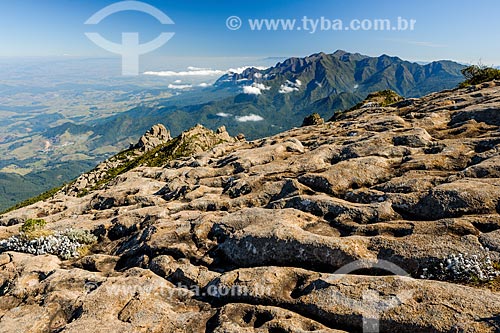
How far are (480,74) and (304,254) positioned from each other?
68.8m

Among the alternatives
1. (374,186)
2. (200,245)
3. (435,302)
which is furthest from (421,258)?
(200,245)

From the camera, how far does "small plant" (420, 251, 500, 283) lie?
12.4m

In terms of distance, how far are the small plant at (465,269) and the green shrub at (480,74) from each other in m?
56.2

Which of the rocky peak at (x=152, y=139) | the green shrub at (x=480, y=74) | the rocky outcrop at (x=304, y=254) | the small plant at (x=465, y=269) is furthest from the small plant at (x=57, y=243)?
the rocky peak at (x=152, y=139)

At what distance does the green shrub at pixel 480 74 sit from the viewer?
56562mm

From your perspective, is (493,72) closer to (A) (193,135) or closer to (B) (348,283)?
(B) (348,283)

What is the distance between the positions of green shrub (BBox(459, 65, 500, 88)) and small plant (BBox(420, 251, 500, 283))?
184 ft

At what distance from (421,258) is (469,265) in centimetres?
183

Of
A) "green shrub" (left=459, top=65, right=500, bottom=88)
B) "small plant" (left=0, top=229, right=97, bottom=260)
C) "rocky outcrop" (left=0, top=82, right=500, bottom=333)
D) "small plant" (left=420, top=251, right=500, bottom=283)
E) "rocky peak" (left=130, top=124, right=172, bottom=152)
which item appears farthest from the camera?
"rocky peak" (left=130, top=124, right=172, bottom=152)

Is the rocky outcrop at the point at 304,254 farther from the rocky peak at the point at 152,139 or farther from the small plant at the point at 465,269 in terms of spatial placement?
the rocky peak at the point at 152,139

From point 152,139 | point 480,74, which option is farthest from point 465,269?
point 152,139

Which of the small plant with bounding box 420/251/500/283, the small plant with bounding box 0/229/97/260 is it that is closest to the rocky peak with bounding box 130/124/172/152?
the small plant with bounding box 0/229/97/260

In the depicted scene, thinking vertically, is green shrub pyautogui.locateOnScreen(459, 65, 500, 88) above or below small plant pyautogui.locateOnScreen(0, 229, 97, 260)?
above

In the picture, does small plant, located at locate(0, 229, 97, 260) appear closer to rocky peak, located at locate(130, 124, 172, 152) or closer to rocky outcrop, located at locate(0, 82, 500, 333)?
rocky outcrop, located at locate(0, 82, 500, 333)
